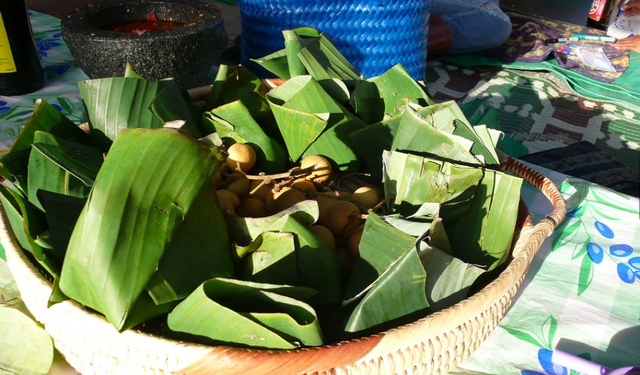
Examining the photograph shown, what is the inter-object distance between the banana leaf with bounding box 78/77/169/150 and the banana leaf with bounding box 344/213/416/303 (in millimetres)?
243

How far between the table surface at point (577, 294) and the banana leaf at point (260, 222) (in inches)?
6.9

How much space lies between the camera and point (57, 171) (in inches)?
17.0

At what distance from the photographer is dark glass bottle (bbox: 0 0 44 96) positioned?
0.84 meters

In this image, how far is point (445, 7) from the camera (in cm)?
197

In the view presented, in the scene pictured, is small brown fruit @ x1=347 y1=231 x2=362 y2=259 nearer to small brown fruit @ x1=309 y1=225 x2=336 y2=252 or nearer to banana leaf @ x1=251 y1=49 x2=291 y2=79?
small brown fruit @ x1=309 y1=225 x2=336 y2=252

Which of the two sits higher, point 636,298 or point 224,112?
point 224,112

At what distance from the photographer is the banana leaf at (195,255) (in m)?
0.36

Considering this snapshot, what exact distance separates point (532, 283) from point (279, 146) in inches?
12.2

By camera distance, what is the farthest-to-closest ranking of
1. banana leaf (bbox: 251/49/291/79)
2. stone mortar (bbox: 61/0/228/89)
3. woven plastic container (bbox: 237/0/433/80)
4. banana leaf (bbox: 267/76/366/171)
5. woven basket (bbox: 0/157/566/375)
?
1. woven plastic container (bbox: 237/0/433/80)
2. stone mortar (bbox: 61/0/228/89)
3. banana leaf (bbox: 251/49/291/79)
4. banana leaf (bbox: 267/76/366/171)
5. woven basket (bbox: 0/157/566/375)

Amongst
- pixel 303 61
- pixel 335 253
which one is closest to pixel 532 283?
pixel 335 253

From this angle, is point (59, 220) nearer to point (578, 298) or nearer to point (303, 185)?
point (303, 185)

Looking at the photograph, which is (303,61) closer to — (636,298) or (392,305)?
(392,305)

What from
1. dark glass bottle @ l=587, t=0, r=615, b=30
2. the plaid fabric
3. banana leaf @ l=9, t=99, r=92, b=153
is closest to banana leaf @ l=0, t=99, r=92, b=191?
banana leaf @ l=9, t=99, r=92, b=153

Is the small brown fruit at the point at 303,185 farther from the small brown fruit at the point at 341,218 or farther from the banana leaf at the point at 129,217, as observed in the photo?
the banana leaf at the point at 129,217
